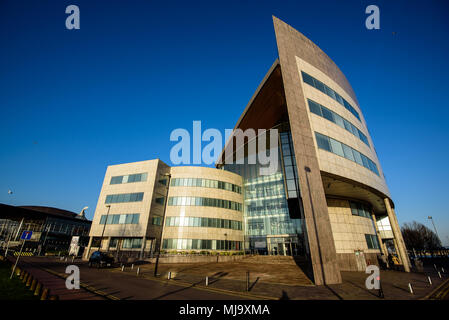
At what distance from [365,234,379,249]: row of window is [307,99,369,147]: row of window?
1377 cm

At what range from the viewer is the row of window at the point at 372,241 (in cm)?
2706

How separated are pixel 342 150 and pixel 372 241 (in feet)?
55.4

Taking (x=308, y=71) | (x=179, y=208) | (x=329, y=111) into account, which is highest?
(x=308, y=71)

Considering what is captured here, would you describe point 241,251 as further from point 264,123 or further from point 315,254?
point 315,254

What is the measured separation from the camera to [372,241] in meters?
27.8

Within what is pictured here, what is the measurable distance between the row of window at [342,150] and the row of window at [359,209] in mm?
6202

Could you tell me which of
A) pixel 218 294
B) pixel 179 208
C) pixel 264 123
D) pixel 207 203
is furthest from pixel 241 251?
pixel 218 294

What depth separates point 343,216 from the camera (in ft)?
86.1

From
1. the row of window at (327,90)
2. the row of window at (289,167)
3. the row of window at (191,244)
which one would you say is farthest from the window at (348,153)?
the row of window at (191,244)

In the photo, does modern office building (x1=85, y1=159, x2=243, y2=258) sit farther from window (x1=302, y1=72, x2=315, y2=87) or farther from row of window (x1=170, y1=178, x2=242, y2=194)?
window (x1=302, y1=72, x2=315, y2=87)

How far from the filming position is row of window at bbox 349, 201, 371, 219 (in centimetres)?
2753

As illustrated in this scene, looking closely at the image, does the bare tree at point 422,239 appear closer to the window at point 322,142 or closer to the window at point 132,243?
the window at point 322,142
